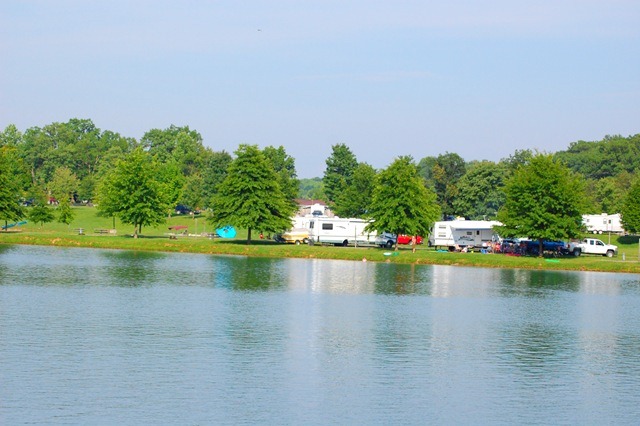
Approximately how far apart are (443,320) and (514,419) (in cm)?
2051

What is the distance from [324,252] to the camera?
8900 centimetres

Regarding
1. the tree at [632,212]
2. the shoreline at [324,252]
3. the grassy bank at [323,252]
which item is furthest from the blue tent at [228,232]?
the tree at [632,212]

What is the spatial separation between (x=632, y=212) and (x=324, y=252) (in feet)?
132

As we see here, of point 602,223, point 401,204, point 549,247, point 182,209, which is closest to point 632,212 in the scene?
point 602,223

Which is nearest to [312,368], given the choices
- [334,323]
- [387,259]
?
[334,323]

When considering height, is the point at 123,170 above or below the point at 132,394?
above

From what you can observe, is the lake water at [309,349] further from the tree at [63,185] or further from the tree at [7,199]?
the tree at [63,185]

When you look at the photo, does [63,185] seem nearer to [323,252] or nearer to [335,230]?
[335,230]

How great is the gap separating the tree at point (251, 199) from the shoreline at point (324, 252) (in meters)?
2.32

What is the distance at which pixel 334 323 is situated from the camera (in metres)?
47.8

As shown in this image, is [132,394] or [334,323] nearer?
[132,394]

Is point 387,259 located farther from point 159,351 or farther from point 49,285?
point 159,351

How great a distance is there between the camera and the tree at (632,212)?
106750mm

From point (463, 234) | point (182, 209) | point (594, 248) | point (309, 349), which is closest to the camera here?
point (309, 349)
